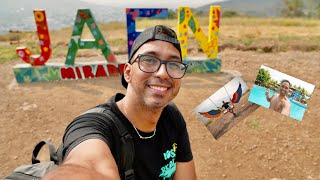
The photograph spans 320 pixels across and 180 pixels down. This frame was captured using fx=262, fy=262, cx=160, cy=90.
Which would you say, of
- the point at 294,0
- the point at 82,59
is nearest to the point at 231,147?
the point at 82,59

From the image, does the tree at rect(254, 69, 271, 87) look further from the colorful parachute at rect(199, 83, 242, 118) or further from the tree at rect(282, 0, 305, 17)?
the tree at rect(282, 0, 305, 17)

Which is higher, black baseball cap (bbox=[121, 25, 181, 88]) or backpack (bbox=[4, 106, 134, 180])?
black baseball cap (bbox=[121, 25, 181, 88])

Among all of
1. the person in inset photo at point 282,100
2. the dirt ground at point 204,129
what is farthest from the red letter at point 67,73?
the person in inset photo at point 282,100

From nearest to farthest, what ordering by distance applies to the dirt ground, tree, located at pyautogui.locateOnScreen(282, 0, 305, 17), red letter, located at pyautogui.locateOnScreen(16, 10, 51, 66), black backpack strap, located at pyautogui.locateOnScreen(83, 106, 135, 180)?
black backpack strap, located at pyautogui.locateOnScreen(83, 106, 135, 180) → the dirt ground → red letter, located at pyautogui.locateOnScreen(16, 10, 51, 66) → tree, located at pyautogui.locateOnScreen(282, 0, 305, 17)

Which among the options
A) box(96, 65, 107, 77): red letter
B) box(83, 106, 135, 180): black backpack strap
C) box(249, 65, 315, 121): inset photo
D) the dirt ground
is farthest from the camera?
box(96, 65, 107, 77): red letter

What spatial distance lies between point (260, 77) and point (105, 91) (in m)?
5.50

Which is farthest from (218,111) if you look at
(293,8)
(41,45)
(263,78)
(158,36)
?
(293,8)

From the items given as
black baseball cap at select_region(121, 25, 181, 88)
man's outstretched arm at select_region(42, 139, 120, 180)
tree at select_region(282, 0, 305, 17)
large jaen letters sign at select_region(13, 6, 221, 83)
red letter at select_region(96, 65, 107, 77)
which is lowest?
tree at select_region(282, 0, 305, 17)

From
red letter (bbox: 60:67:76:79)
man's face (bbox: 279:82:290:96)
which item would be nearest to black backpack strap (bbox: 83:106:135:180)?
man's face (bbox: 279:82:290:96)

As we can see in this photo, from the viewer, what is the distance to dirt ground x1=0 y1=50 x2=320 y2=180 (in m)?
4.45

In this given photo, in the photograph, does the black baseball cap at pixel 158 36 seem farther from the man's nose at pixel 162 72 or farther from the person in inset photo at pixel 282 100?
the person in inset photo at pixel 282 100

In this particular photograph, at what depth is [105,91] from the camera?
24.3 ft

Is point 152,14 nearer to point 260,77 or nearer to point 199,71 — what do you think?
point 199,71

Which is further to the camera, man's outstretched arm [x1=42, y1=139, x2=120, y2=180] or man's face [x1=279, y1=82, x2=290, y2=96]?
man's face [x1=279, y1=82, x2=290, y2=96]
